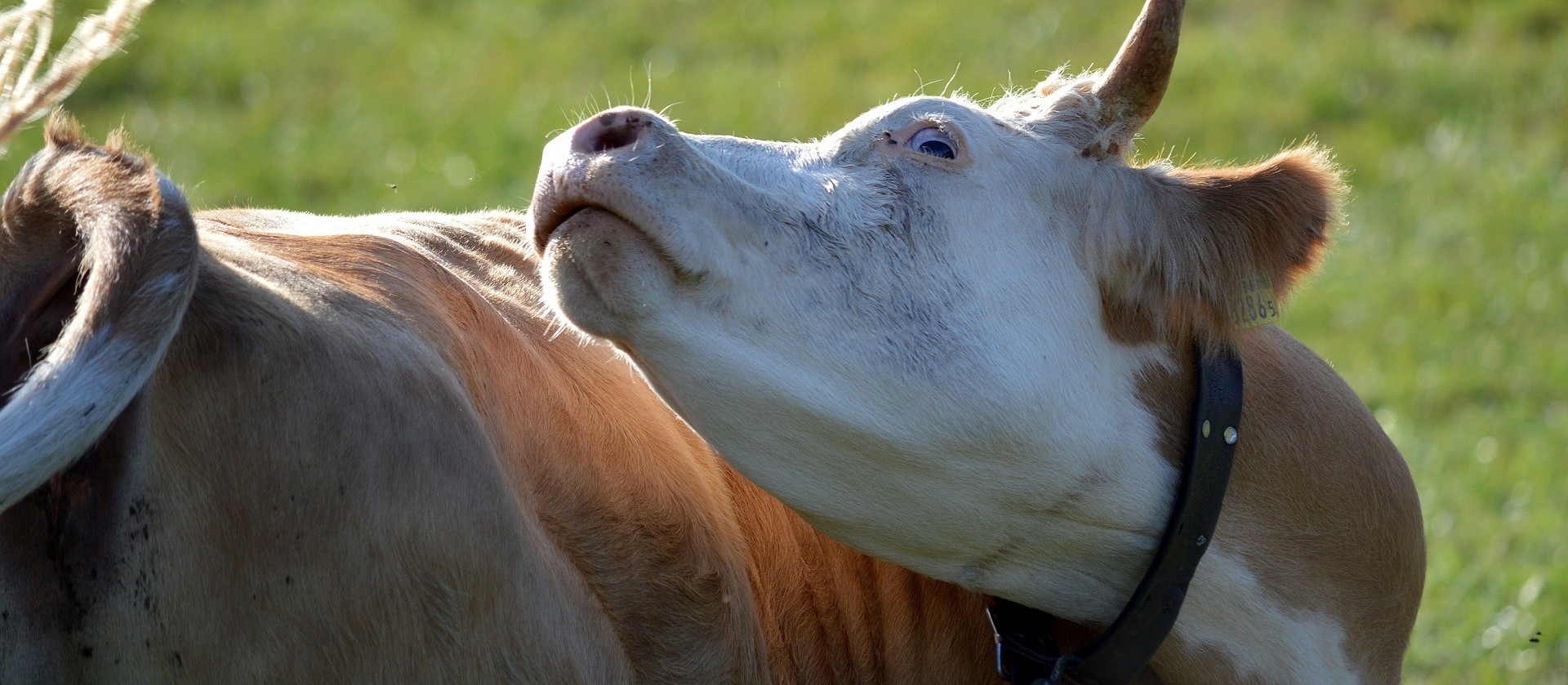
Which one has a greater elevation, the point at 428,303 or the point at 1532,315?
the point at 1532,315

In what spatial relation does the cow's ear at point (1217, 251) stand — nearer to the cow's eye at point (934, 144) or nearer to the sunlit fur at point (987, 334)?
the sunlit fur at point (987, 334)

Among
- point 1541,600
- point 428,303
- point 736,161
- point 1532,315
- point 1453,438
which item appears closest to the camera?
point 428,303

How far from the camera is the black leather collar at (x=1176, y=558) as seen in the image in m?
2.30

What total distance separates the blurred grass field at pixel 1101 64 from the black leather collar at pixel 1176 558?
3.03 meters

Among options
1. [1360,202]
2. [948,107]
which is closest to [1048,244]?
[948,107]

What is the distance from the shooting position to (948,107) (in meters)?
2.44

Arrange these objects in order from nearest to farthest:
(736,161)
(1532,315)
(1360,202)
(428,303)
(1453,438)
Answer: (428,303), (736,161), (1453,438), (1532,315), (1360,202)

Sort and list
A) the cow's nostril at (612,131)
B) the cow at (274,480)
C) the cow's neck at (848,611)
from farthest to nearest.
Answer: the cow's neck at (848,611)
the cow's nostril at (612,131)
the cow at (274,480)

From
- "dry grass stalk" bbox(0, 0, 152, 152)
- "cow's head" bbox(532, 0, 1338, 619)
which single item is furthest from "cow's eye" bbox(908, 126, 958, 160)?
"dry grass stalk" bbox(0, 0, 152, 152)

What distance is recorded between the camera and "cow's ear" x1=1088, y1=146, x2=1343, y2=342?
2.38 meters

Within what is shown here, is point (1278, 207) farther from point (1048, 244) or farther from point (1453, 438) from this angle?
point (1453, 438)

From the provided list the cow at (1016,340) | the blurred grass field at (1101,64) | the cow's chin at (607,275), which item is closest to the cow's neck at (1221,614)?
the cow at (1016,340)

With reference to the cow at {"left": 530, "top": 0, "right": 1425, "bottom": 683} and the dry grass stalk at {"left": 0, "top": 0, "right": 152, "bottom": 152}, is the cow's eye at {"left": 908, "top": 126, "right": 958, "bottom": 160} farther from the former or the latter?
the dry grass stalk at {"left": 0, "top": 0, "right": 152, "bottom": 152}

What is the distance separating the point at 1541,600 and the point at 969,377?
3.18m
